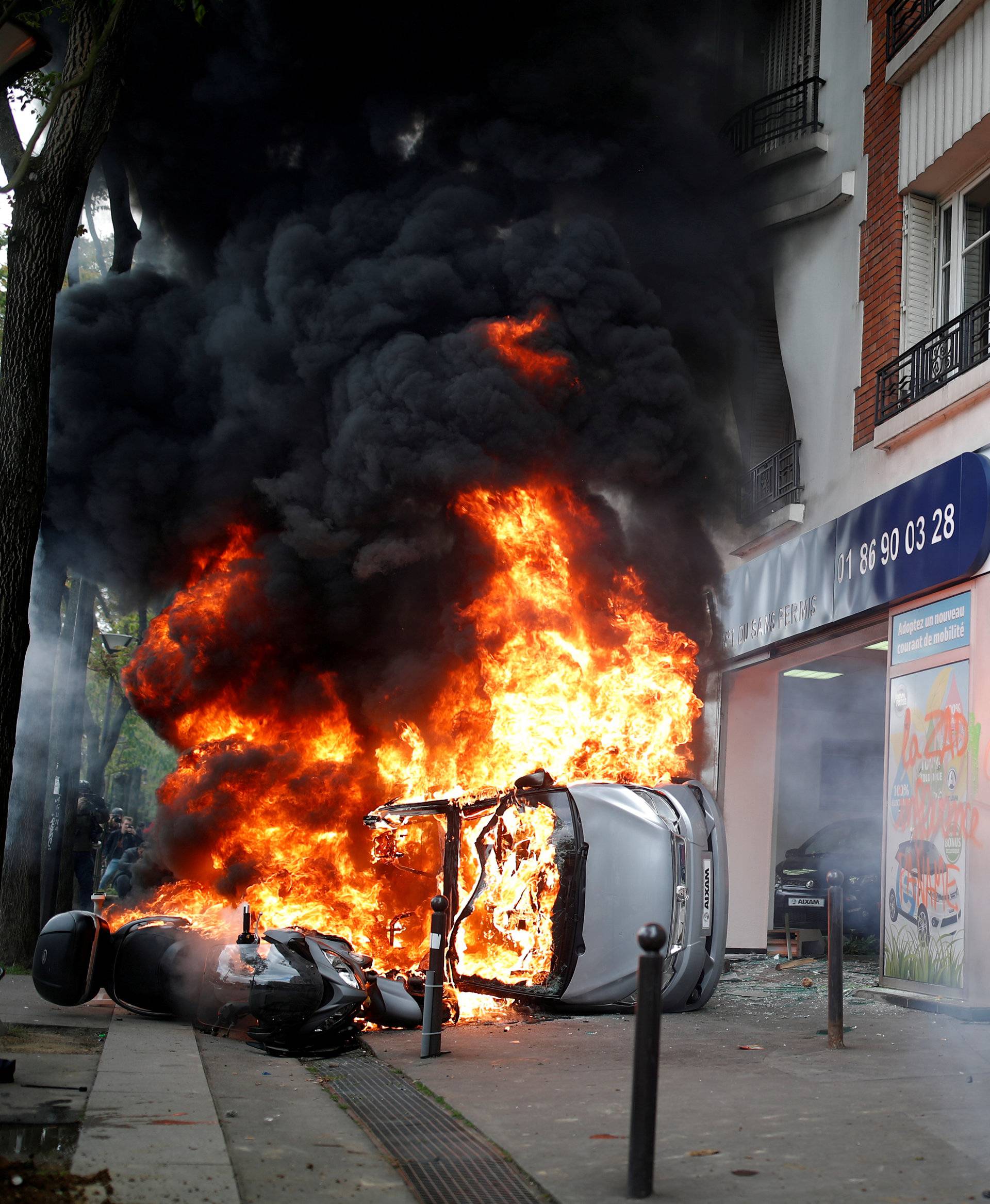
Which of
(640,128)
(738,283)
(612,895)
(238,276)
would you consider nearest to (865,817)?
(738,283)

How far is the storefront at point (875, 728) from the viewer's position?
9141 millimetres

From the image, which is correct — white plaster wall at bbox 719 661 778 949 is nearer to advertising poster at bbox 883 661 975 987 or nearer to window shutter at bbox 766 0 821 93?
advertising poster at bbox 883 661 975 987

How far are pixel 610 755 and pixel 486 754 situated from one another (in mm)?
1135

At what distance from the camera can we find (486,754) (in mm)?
10922

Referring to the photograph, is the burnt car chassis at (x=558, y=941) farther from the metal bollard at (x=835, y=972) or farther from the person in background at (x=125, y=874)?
the person in background at (x=125, y=874)

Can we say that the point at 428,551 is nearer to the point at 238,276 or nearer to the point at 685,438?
the point at 685,438

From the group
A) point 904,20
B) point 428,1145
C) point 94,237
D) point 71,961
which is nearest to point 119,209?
point 94,237

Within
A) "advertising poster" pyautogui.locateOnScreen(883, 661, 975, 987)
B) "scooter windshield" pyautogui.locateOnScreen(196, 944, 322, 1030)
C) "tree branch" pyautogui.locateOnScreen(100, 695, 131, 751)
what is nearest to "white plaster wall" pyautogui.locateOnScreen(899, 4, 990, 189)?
"advertising poster" pyautogui.locateOnScreen(883, 661, 975, 987)

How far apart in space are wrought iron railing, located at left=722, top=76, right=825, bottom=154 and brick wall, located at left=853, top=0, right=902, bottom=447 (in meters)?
1.18

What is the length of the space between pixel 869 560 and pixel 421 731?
4.47m

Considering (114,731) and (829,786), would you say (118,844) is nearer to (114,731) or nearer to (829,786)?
(114,731)

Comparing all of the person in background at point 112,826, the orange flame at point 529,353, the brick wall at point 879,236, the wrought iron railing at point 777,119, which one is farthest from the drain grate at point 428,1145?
the person in background at point 112,826

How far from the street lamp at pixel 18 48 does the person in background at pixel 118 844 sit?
15.0 m

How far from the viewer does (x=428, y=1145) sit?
4910 millimetres
